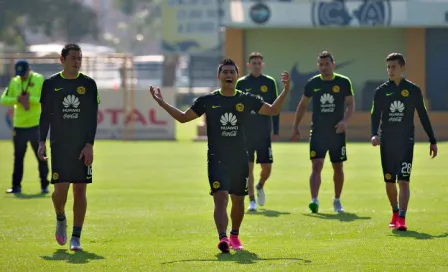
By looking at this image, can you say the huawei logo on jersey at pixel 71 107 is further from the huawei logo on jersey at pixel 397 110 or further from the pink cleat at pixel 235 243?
the huawei logo on jersey at pixel 397 110

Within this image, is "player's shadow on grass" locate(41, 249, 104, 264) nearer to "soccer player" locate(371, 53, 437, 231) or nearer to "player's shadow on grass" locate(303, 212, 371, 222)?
"soccer player" locate(371, 53, 437, 231)

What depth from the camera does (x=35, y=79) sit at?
793 inches

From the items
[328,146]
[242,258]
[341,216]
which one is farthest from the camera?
[328,146]

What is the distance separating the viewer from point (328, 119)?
16953 mm

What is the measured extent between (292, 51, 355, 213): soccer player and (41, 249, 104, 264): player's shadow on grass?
5115mm

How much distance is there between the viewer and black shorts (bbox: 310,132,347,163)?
16.8 m

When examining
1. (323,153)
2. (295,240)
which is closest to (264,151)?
(323,153)

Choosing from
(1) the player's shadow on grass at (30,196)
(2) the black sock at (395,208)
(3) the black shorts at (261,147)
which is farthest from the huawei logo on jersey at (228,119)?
(1) the player's shadow on grass at (30,196)

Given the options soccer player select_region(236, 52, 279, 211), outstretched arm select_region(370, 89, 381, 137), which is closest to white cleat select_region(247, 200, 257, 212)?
soccer player select_region(236, 52, 279, 211)

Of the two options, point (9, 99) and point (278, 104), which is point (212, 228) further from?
point (9, 99)

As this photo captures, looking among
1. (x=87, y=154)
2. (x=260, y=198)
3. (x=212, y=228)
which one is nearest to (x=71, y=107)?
(x=87, y=154)

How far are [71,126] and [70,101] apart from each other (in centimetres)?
26

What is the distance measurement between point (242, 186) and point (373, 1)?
94.8 ft

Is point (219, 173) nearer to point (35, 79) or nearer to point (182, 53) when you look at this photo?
point (35, 79)
